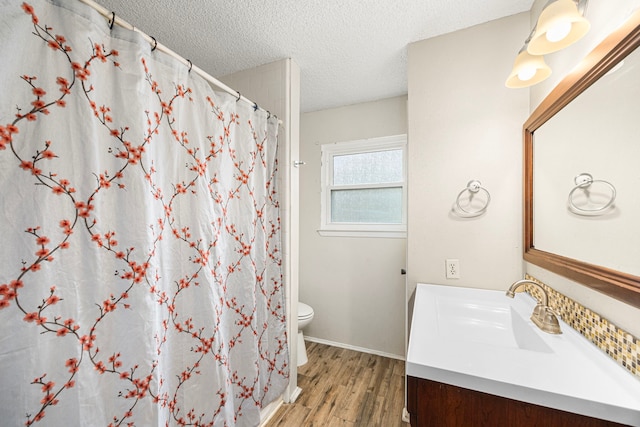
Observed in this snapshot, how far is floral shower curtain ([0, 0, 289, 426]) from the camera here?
0.62m

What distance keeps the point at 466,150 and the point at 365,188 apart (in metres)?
1.08

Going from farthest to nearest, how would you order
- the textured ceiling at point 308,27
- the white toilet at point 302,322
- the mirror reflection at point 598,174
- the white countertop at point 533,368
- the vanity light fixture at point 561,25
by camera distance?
the white toilet at point 302,322 < the textured ceiling at point 308,27 < the vanity light fixture at point 561,25 < the mirror reflection at point 598,174 < the white countertop at point 533,368

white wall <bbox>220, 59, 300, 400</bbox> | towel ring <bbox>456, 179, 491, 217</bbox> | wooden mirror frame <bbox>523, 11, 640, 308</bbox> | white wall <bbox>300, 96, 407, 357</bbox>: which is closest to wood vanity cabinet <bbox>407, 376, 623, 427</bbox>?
wooden mirror frame <bbox>523, 11, 640, 308</bbox>

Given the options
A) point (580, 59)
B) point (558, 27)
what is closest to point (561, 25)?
point (558, 27)

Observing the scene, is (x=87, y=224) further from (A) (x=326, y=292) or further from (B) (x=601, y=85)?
(A) (x=326, y=292)

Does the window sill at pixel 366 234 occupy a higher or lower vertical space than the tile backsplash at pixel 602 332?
higher

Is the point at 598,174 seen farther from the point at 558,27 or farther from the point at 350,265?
the point at 350,265

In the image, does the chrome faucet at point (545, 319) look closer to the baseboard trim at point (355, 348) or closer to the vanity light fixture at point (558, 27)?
the vanity light fixture at point (558, 27)

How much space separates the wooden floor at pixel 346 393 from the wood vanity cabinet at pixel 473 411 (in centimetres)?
107

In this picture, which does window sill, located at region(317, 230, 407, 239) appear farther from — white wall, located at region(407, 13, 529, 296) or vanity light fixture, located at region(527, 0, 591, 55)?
vanity light fixture, located at region(527, 0, 591, 55)

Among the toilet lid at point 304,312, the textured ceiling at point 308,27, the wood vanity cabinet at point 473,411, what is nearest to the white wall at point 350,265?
the toilet lid at point 304,312

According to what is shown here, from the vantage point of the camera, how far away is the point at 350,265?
2441 mm

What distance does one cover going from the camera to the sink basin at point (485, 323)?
0.96m

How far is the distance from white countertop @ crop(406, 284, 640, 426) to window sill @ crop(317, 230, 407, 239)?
49.3 inches
